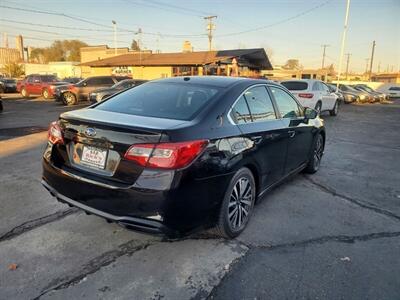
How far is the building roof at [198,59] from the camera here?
1172 inches

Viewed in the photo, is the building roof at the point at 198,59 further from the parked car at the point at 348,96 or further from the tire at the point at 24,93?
the tire at the point at 24,93

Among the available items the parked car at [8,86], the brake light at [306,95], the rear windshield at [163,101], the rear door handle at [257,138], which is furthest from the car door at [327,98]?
the parked car at [8,86]

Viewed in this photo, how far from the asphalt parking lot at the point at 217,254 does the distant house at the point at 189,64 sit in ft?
79.5

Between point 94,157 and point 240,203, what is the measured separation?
1.55 meters

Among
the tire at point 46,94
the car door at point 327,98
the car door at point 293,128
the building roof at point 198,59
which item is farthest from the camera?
the building roof at point 198,59

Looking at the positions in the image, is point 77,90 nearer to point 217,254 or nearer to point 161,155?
point 217,254

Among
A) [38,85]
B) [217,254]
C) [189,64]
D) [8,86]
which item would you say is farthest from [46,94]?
[217,254]

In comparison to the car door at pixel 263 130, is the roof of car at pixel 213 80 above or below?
above

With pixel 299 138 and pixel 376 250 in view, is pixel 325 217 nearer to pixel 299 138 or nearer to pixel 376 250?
pixel 376 250

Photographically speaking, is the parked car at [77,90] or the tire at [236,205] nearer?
the tire at [236,205]

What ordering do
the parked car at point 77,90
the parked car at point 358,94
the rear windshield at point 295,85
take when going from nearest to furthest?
1. the rear windshield at point 295,85
2. the parked car at point 77,90
3. the parked car at point 358,94

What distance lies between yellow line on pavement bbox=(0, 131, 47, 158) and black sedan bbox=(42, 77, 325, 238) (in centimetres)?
419

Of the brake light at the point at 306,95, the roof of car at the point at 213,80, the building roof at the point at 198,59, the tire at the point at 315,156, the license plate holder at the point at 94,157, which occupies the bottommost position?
the tire at the point at 315,156

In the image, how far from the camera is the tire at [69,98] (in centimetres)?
1908
